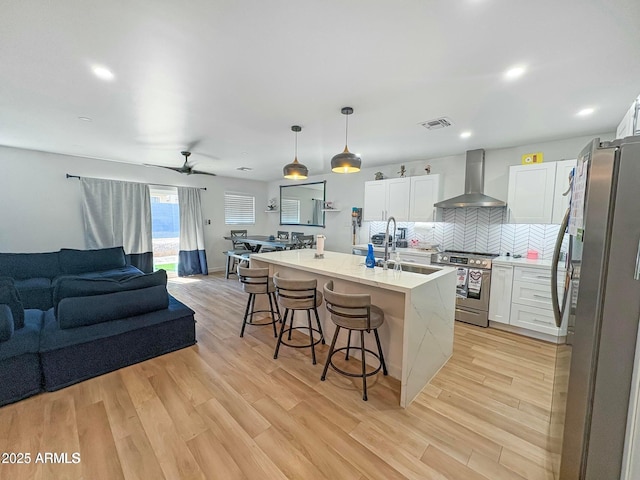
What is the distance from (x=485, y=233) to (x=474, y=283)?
3.20 feet

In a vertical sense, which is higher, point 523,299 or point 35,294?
point 523,299

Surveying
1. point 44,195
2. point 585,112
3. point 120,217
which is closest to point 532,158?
point 585,112

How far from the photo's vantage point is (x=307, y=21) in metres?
1.48

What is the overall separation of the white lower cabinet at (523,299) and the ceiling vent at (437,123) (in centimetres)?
193

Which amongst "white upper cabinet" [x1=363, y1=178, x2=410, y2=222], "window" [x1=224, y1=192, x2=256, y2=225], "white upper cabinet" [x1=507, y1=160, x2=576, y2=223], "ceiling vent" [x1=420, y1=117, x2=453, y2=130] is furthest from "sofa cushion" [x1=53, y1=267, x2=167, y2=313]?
"window" [x1=224, y1=192, x2=256, y2=225]

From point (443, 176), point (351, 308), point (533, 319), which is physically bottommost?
point (533, 319)

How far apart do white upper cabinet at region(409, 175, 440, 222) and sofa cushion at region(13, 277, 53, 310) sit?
5442 mm

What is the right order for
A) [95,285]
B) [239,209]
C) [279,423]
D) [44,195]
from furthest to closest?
[239,209] < [44,195] < [95,285] < [279,423]

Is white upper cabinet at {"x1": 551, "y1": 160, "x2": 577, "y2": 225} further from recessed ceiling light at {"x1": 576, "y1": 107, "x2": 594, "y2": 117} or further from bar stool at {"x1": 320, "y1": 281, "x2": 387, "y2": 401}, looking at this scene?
bar stool at {"x1": 320, "y1": 281, "x2": 387, "y2": 401}

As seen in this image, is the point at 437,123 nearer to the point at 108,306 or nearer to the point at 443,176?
the point at 443,176

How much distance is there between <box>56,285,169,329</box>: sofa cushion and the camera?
2.20 meters

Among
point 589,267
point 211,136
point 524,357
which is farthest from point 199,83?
point 524,357

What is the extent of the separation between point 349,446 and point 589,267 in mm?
1615

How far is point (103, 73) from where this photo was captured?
2.03 metres
